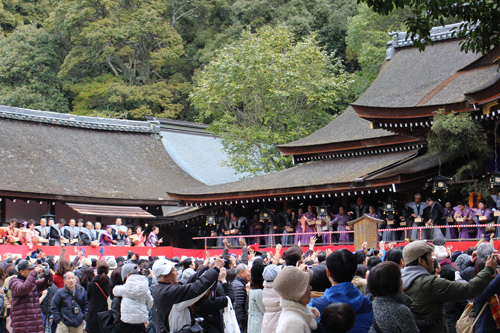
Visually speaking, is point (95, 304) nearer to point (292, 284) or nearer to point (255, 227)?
point (292, 284)

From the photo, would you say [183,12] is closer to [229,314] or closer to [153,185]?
[153,185]

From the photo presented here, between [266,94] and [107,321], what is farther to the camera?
[266,94]

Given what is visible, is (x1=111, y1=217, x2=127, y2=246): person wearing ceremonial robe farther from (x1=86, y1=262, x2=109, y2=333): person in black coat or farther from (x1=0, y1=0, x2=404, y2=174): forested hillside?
(x1=86, y1=262, x2=109, y2=333): person in black coat

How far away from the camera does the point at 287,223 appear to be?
768 inches

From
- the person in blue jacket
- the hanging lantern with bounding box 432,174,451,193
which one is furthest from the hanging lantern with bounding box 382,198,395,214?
the person in blue jacket

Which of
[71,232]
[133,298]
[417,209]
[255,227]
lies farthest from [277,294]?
[255,227]

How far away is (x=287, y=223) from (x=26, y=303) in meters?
11.7

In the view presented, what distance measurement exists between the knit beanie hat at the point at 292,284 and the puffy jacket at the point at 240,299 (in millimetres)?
2967

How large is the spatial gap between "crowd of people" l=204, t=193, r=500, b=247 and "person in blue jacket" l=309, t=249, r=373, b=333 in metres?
8.76

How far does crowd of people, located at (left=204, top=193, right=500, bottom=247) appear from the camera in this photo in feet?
49.2

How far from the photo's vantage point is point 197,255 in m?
17.7

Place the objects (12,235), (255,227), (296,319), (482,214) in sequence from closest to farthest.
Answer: (296,319) → (482,214) → (12,235) → (255,227)

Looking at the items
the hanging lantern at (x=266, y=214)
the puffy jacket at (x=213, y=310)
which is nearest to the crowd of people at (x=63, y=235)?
the hanging lantern at (x=266, y=214)

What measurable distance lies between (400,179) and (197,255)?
6169 mm
